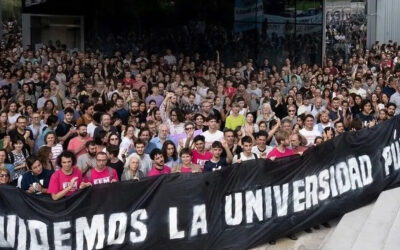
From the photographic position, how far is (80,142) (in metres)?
10.3

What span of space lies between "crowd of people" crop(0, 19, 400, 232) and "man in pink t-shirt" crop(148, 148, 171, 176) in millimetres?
15

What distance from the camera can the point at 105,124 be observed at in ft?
36.1

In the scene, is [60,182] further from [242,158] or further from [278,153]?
[278,153]

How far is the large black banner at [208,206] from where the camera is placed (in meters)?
7.68

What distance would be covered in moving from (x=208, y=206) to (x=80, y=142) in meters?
2.80

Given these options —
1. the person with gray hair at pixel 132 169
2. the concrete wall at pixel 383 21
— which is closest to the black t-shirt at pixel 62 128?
the person with gray hair at pixel 132 169

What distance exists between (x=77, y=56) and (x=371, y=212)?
445 inches

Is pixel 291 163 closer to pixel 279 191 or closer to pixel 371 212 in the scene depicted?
pixel 279 191

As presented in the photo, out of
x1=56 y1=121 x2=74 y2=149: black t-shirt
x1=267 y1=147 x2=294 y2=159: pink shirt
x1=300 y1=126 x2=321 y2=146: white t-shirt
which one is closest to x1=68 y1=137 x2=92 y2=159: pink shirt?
x1=56 y1=121 x2=74 y2=149: black t-shirt

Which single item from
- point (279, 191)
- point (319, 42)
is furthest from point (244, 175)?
point (319, 42)

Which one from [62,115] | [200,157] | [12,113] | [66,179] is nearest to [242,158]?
[200,157]

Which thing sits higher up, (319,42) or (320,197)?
(319,42)

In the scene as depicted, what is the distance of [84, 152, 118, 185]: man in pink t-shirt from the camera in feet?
28.1

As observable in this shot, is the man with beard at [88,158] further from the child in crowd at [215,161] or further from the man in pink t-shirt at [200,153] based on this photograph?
the child in crowd at [215,161]
